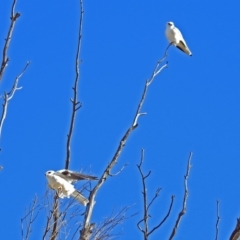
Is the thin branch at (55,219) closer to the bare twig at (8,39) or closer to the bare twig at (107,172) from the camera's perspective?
the bare twig at (107,172)

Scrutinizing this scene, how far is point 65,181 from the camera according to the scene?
20.1 ft

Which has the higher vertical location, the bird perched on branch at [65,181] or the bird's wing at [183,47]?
the bird's wing at [183,47]

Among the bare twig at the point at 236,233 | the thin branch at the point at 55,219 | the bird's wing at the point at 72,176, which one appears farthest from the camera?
the bird's wing at the point at 72,176

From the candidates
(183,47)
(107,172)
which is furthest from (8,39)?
(183,47)

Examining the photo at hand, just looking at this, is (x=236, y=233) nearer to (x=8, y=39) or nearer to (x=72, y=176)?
(x=8, y=39)

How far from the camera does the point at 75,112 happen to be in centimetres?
458

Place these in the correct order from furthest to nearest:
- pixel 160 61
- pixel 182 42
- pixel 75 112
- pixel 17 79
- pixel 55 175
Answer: pixel 182 42
pixel 55 175
pixel 160 61
pixel 75 112
pixel 17 79

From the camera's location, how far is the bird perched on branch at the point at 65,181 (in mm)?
5191

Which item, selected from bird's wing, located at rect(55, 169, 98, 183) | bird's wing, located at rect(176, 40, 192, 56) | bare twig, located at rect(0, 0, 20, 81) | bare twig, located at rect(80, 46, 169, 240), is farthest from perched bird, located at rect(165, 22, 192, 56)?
bare twig, located at rect(0, 0, 20, 81)

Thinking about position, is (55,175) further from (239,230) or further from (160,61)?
(239,230)

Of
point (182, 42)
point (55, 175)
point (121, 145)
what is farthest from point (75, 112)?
point (182, 42)

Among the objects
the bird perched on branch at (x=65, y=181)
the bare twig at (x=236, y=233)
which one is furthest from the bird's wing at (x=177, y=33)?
the bare twig at (x=236, y=233)

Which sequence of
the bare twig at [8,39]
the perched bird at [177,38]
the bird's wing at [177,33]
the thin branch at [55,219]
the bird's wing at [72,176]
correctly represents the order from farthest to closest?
the bird's wing at [177,33] < the perched bird at [177,38] < the bird's wing at [72,176] < the thin branch at [55,219] < the bare twig at [8,39]

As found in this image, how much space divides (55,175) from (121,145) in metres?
2.22
